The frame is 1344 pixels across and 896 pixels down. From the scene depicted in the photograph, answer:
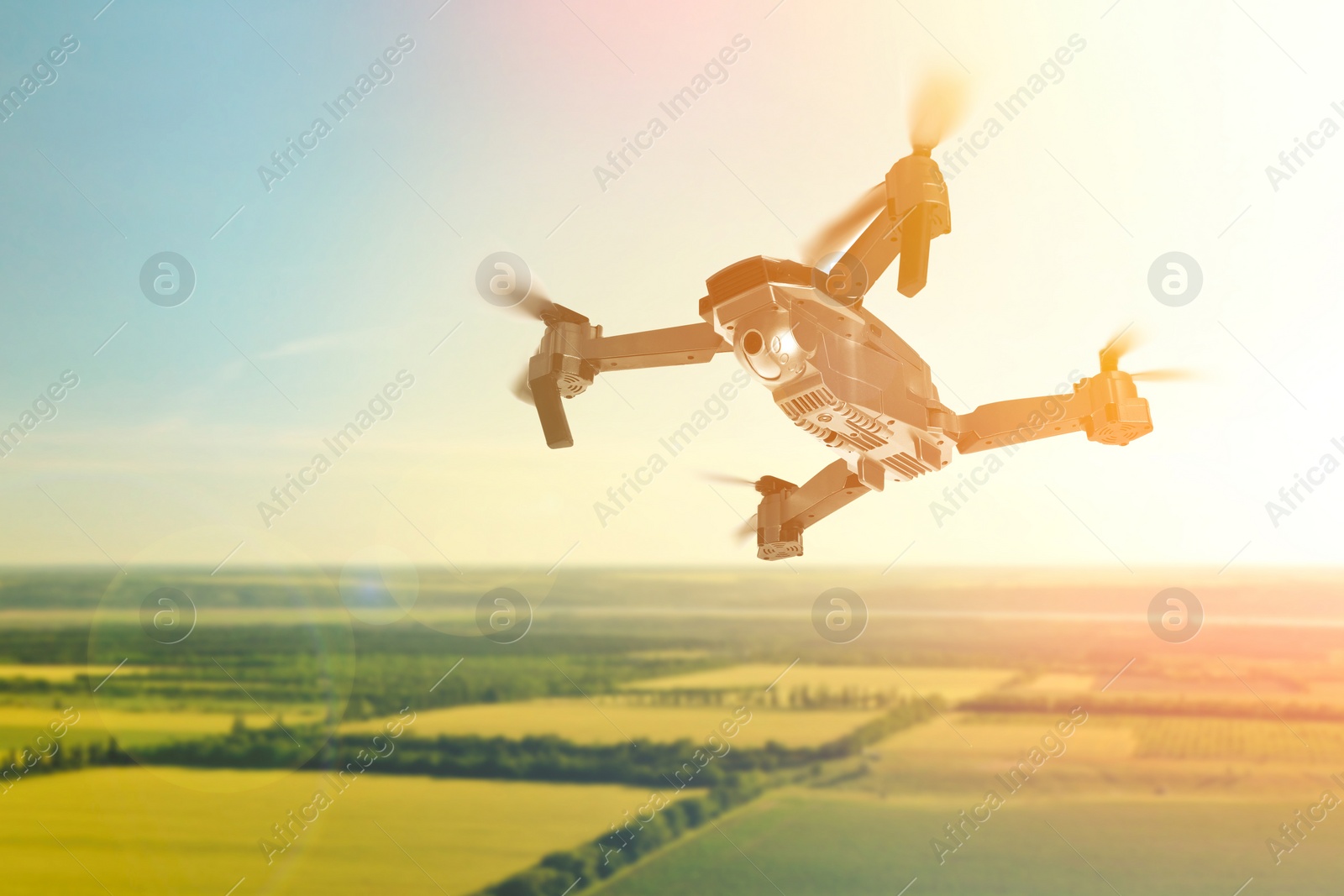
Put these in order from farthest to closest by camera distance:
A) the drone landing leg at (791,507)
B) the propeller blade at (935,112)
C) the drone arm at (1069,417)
A: the drone landing leg at (791,507), the drone arm at (1069,417), the propeller blade at (935,112)

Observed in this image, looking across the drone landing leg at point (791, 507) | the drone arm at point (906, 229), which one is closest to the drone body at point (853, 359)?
the drone arm at point (906, 229)

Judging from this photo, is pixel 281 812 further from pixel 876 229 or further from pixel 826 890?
pixel 876 229

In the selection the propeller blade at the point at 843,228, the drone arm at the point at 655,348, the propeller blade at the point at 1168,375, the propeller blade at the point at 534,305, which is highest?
the propeller blade at the point at 534,305

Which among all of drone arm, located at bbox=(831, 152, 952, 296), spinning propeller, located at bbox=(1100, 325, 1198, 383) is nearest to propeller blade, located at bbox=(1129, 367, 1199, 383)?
spinning propeller, located at bbox=(1100, 325, 1198, 383)

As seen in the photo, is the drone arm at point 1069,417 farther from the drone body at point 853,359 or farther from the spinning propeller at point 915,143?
the spinning propeller at point 915,143

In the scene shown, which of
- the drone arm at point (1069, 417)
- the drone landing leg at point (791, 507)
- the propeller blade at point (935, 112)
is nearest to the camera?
the propeller blade at point (935, 112)

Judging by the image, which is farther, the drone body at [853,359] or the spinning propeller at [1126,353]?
the spinning propeller at [1126,353]

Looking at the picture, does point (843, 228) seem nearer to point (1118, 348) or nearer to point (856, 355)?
point (856, 355)

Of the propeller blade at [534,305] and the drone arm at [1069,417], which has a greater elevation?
the propeller blade at [534,305]

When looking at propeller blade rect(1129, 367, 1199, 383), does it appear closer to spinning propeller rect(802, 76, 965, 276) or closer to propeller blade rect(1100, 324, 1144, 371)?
propeller blade rect(1100, 324, 1144, 371)
